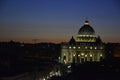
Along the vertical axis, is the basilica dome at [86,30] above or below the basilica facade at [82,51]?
above

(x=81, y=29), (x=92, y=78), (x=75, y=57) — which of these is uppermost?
(x=81, y=29)

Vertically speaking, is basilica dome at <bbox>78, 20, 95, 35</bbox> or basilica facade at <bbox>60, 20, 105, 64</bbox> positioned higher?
basilica dome at <bbox>78, 20, 95, 35</bbox>

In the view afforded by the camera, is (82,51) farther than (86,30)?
No

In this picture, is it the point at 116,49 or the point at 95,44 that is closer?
the point at 95,44

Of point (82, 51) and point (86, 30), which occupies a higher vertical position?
point (86, 30)

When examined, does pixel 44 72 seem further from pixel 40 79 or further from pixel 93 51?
pixel 93 51

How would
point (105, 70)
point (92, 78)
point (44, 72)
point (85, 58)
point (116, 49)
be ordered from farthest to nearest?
point (116, 49) → point (85, 58) → point (44, 72) → point (105, 70) → point (92, 78)

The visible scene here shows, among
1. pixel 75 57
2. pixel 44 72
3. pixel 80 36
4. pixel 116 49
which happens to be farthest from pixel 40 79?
pixel 116 49

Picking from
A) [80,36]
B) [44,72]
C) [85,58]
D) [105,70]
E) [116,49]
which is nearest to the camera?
[105,70]

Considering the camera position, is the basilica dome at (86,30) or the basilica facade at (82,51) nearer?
the basilica facade at (82,51)

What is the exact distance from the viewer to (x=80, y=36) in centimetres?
7581

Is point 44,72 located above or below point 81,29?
below

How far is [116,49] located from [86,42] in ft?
80.7

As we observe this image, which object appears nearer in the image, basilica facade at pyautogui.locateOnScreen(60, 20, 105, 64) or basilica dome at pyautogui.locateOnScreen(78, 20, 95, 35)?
basilica facade at pyautogui.locateOnScreen(60, 20, 105, 64)
